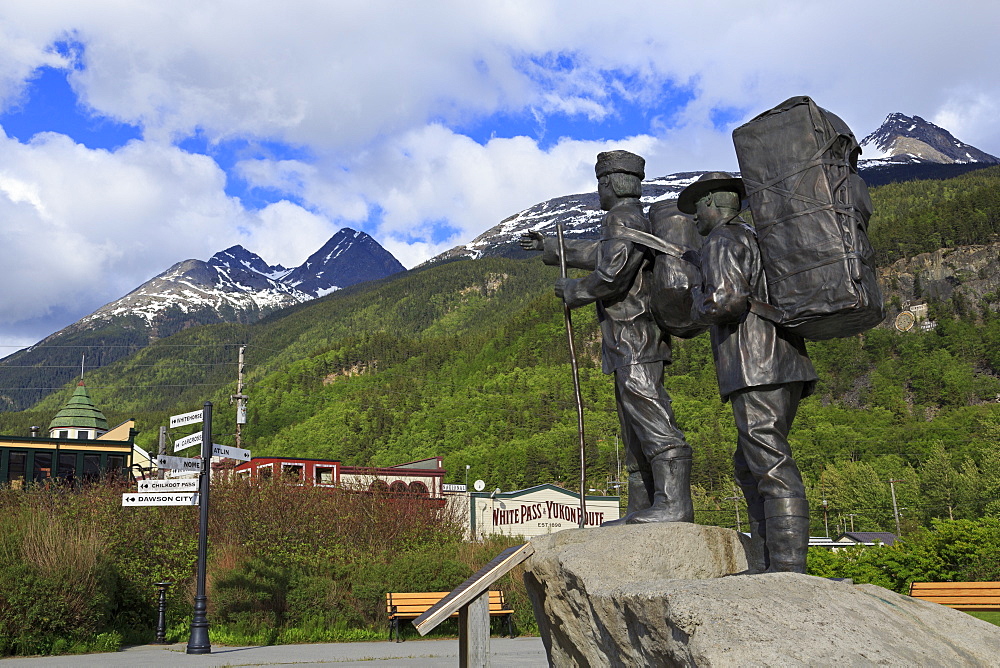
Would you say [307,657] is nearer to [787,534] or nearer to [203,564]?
[203,564]

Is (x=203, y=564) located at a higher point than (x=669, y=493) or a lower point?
lower

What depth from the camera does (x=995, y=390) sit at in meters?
73.0

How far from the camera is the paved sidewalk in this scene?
10.4 m

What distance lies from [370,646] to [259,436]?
7047 cm

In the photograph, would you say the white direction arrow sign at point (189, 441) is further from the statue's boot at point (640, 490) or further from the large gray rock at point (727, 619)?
the large gray rock at point (727, 619)

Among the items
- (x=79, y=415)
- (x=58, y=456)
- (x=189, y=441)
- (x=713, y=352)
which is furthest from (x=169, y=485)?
(x=79, y=415)

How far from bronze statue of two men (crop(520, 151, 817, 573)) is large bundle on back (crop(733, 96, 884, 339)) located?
210 mm

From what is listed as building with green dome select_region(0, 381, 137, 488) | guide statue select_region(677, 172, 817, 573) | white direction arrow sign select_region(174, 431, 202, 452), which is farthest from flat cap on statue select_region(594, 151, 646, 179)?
building with green dome select_region(0, 381, 137, 488)

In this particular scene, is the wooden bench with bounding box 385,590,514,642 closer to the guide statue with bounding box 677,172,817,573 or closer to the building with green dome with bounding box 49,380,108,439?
the guide statue with bounding box 677,172,817,573

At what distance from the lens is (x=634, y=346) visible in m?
6.18

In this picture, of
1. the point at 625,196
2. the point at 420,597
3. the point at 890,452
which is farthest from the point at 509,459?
the point at 625,196

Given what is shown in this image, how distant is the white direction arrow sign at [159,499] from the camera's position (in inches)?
473

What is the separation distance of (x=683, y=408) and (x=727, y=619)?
58.4 metres

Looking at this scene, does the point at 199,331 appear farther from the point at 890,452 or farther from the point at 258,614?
the point at 258,614
